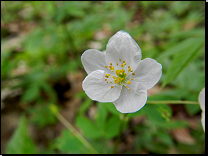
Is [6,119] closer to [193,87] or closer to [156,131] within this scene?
[156,131]

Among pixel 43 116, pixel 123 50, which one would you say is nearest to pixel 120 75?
pixel 123 50

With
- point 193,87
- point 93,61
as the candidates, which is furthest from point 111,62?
point 193,87

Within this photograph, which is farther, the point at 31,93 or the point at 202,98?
the point at 31,93

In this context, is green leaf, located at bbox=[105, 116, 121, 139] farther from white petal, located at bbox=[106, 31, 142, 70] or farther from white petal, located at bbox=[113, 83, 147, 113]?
white petal, located at bbox=[106, 31, 142, 70]

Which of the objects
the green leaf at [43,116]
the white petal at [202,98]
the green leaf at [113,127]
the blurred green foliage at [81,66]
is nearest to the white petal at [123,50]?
the blurred green foliage at [81,66]

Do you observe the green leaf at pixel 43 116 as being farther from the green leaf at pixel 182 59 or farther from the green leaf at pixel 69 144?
the green leaf at pixel 182 59

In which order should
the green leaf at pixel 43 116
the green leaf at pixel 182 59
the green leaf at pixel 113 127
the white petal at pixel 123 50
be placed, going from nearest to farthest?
1. the white petal at pixel 123 50
2. the green leaf at pixel 182 59
3. the green leaf at pixel 113 127
4. the green leaf at pixel 43 116

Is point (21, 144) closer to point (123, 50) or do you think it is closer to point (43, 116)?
point (43, 116)
